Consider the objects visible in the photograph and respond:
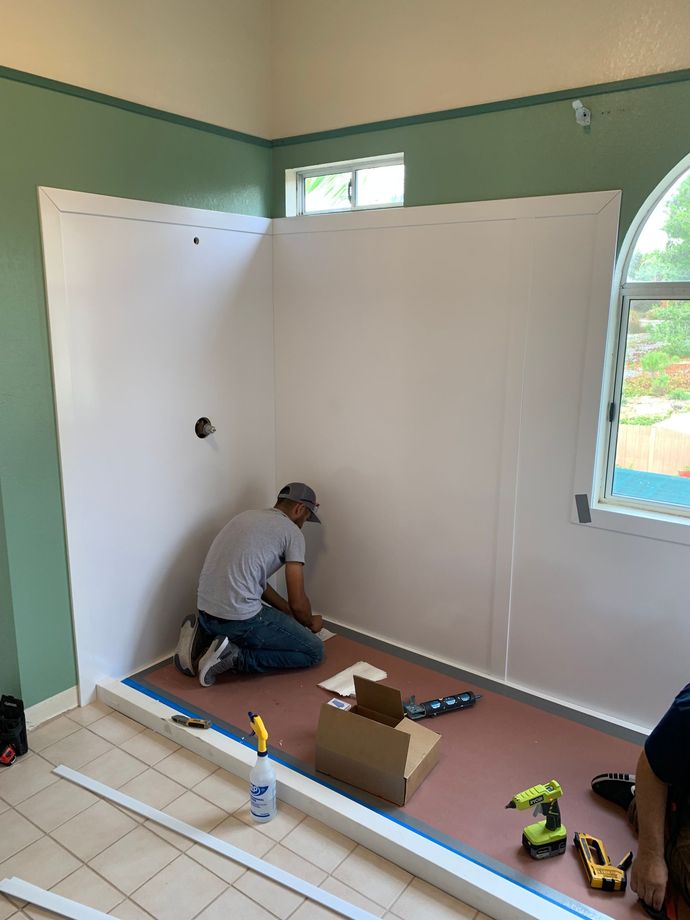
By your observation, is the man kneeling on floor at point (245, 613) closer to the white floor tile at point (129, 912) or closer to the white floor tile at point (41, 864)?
the white floor tile at point (41, 864)

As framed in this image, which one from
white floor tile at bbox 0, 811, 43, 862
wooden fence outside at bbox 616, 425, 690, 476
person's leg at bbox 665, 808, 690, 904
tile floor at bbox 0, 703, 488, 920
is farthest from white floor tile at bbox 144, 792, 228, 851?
wooden fence outside at bbox 616, 425, 690, 476

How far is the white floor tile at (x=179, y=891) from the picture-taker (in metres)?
2.14

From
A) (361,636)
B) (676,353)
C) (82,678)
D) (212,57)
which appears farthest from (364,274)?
(82,678)

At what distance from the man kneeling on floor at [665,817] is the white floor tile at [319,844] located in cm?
92

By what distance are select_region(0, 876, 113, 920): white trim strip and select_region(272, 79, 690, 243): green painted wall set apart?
301cm

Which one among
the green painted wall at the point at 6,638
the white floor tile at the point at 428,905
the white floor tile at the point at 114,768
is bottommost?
the white floor tile at the point at 428,905

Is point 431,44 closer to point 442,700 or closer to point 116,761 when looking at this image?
point 442,700

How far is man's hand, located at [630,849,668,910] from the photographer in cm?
201

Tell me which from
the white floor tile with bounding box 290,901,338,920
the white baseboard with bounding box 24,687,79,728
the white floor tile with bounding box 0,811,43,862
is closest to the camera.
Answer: the white floor tile with bounding box 290,901,338,920

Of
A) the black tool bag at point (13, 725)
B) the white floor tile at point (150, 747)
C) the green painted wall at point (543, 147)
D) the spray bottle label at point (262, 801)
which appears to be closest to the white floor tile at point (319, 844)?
the spray bottle label at point (262, 801)

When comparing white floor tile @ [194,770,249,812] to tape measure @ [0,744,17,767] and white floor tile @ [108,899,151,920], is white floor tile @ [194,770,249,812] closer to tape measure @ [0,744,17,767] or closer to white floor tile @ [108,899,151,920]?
white floor tile @ [108,899,151,920]

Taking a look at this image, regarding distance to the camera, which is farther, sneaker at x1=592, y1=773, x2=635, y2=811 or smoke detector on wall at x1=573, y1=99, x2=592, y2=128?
smoke detector on wall at x1=573, y1=99, x2=592, y2=128

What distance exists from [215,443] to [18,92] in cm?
175

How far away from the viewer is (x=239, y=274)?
3.65 meters
